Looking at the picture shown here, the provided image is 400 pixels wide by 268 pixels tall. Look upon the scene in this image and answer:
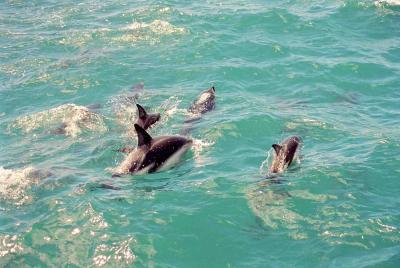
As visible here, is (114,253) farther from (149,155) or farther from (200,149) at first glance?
(200,149)

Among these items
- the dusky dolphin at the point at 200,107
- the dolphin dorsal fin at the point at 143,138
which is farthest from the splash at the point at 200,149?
the dolphin dorsal fin at the point at 143,138

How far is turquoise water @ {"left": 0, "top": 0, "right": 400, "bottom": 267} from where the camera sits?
1039cm

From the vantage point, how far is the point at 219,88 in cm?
1870

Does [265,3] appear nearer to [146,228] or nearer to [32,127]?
[32,127]

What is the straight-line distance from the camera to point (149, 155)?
42.7 ft

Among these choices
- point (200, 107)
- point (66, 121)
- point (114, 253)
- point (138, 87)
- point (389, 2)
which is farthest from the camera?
point (389, 2)

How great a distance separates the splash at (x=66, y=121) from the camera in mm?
16188

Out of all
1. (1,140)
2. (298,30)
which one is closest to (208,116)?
(1,140)

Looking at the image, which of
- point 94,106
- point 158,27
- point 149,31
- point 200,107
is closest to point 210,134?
point 200,107

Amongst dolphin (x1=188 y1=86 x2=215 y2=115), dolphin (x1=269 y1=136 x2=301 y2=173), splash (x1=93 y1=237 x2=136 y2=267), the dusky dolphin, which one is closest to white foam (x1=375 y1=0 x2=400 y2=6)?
the dusky dolphin

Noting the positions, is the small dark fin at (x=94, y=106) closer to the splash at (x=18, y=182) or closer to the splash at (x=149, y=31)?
the splash at (x=18, y=182)

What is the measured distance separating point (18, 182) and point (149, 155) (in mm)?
3220

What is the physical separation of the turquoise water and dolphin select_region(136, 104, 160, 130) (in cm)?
29

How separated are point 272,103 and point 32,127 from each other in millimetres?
7620
